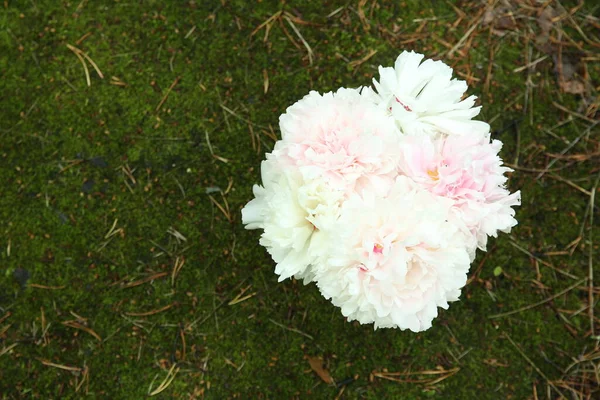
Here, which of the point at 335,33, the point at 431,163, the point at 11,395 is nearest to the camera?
the point at 431,163

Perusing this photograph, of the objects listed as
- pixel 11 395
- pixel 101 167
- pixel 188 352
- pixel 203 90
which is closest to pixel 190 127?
pixel 203 90

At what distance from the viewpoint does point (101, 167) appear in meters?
2.14

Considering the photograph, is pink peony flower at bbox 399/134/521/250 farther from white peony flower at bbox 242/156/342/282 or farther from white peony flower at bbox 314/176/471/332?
white peony flower at bbox 242/156/342/282

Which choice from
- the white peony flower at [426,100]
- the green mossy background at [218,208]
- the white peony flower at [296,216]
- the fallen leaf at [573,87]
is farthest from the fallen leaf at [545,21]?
the white peony flower at [296,216]

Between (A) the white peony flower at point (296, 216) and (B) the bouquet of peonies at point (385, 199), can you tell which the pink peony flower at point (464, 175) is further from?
(A) the white peony flower at point (296, 216)

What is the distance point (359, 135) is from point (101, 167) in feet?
4.50

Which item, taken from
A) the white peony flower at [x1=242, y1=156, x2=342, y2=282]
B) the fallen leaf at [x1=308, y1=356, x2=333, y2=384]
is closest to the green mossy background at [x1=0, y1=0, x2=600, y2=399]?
the fallen leaf at [x1=308, y1=356, x2=333, y2=384]

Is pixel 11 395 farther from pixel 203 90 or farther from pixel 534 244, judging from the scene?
pixel 534 244

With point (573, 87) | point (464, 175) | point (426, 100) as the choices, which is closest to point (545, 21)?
point (573, 87)

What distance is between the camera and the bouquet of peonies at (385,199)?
3.86ft

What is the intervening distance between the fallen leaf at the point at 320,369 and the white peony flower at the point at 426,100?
120 centimetres

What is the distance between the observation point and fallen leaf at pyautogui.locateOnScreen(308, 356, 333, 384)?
6.81 ft

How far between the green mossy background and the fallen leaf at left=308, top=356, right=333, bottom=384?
0.08 feet

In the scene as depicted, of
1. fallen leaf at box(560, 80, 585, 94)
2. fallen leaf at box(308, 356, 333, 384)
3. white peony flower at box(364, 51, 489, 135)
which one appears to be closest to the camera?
white peony flower at box(364, 51, 489, 135)
